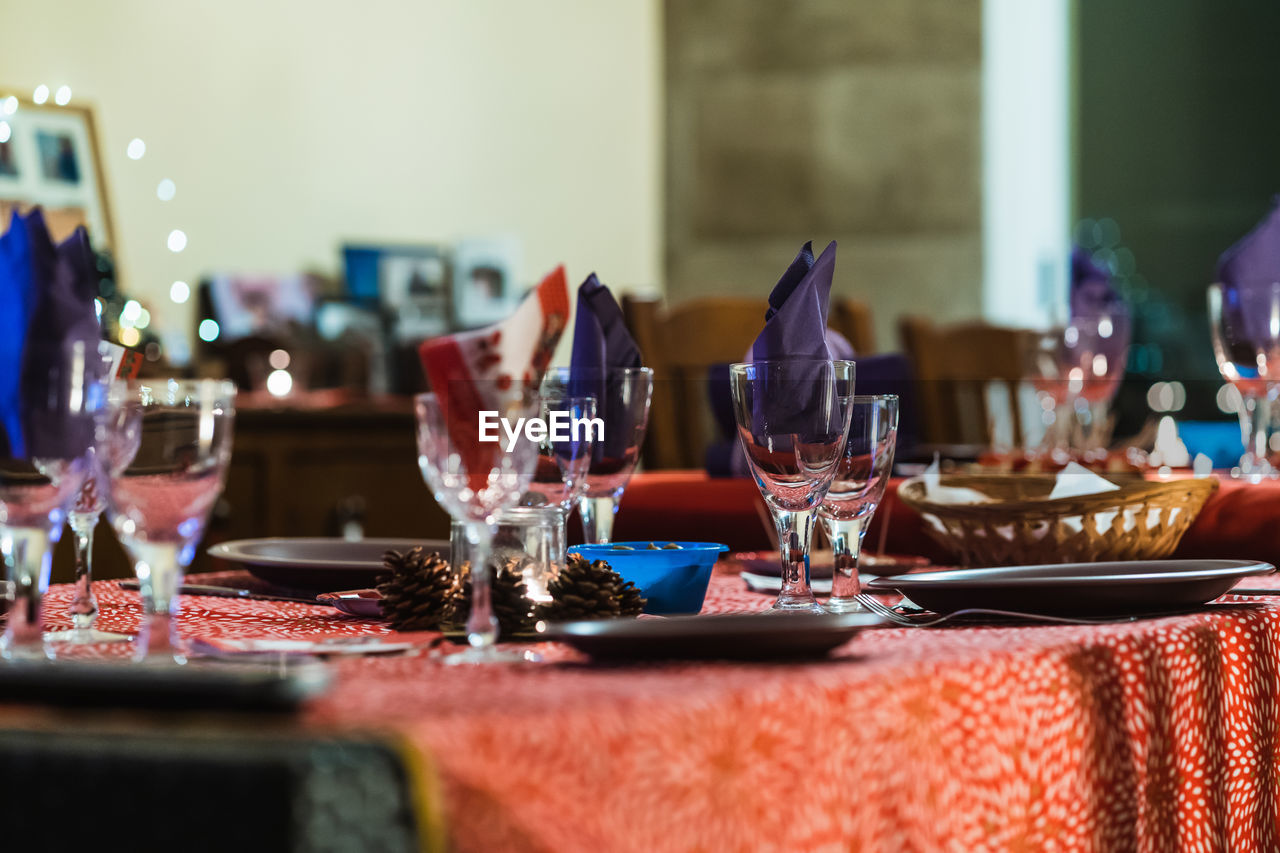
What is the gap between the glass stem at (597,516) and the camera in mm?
1009

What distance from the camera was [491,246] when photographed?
436 cm

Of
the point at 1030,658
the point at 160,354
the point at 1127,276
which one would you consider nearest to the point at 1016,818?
the point at 1030,658

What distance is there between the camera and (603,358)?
1.00 metres

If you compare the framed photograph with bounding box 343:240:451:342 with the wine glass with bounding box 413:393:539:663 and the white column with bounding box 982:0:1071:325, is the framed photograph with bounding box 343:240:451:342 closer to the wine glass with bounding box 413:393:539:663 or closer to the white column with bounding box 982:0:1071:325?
the white column with bounding box 982:0:1071:325

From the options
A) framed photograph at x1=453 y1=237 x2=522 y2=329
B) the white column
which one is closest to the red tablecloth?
framed photograph at x1=453 y1=237 x2=522 y2=329

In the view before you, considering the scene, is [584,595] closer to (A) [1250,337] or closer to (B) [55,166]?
(A) [1250,337]

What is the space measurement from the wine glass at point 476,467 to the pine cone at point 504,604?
0.21 feet

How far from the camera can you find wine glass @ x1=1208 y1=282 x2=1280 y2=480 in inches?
52.3

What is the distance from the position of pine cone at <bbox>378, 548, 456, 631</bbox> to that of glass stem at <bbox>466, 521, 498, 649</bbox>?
11cm

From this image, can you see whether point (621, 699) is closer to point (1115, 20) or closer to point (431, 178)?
point (431, 178)

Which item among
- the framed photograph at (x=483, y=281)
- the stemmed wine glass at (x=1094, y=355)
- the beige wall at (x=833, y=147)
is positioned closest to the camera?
the stemmed wine glass at (x=1094, y=355)

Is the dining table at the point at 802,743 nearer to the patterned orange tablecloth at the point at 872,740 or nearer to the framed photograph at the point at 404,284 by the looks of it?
the patterned orange tablecloth at the point at 872,740

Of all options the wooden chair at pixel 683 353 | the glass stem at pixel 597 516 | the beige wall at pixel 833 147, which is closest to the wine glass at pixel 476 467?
the glass stem at pixel 597 516

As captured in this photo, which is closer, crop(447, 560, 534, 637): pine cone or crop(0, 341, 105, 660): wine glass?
crop(0, 341, 105, 660): wine glass
